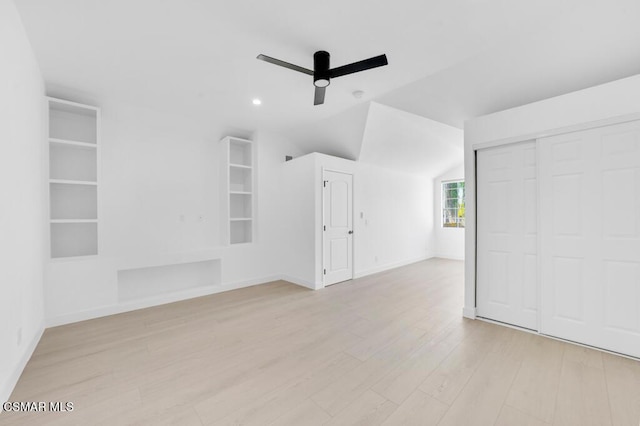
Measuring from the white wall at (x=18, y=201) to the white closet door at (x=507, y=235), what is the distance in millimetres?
4392

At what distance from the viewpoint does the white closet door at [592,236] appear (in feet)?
7.60

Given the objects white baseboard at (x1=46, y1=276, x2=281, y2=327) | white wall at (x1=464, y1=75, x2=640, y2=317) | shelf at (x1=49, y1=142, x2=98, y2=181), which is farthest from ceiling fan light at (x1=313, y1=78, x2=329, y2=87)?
white baseboard at (x1=46, y1=276, x2=281, y2=327)

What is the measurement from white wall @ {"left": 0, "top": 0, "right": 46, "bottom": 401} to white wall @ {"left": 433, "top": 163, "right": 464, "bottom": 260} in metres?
7.99

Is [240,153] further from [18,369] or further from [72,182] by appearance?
[18,369]

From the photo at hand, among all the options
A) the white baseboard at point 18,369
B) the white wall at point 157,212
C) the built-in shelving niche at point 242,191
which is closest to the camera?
the white baseboard at point 18,369

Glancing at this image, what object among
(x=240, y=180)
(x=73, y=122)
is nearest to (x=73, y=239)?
(x=73, y=122)

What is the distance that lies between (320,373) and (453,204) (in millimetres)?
6716

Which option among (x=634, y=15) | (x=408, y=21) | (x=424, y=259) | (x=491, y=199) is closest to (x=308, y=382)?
(x=491, y=199)

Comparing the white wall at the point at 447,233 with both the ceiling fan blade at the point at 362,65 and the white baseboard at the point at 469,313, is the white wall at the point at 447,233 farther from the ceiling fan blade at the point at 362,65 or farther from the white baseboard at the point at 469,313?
the ceiling fan blade at the point at 362,65

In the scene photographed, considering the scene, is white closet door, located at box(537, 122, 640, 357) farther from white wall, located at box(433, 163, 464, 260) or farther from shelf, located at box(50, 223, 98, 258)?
shelf, located at box(50, 223, 98, 258)

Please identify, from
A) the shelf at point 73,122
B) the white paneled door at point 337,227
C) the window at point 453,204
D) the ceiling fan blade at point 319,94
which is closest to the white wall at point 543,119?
the ceiling fan blade at point 319,94

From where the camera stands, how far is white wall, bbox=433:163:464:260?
719 centimetres

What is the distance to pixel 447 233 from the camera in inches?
294

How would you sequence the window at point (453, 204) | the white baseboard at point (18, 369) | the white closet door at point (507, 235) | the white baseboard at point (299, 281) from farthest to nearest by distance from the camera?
1. the window at point (453, 204)
2. the white baseboard at point (299, 281)
3. the white closet door at point (507, 235)
4. the white baseboard at point (18, 369)
